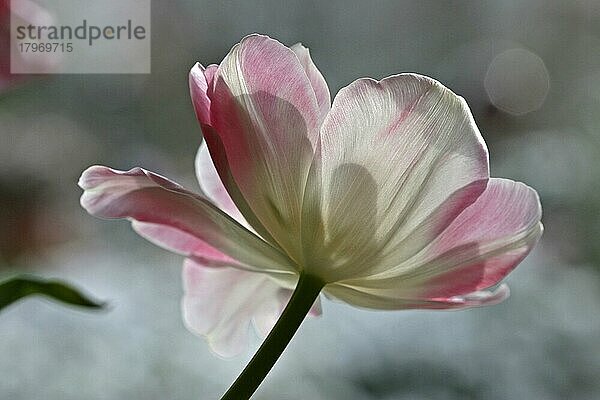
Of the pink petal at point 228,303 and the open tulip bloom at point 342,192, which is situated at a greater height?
the open tulip bloom at point 342,192

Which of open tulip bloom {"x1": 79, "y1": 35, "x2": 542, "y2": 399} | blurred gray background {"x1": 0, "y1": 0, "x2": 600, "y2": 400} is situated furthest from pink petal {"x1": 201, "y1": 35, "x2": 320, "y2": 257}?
blurred gray background {"x1": 0, "y1": 0, "x2": 600, "y2": 400}

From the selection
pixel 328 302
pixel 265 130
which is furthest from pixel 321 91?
pixel 328 302

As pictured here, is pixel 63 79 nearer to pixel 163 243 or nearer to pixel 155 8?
pixel 155 8

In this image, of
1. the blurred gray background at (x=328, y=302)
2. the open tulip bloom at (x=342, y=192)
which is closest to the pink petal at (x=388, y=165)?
the open tulip bloom at (x=342, y=192)

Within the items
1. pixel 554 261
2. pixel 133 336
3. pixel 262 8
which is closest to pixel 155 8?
pixel 262 8

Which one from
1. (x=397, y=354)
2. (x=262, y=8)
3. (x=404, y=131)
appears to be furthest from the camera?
(x=262, y=8)

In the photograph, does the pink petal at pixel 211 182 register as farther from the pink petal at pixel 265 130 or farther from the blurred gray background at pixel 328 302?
the blurred gray background at pixel 328 302

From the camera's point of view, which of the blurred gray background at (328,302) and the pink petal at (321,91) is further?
the blurred gray background at (328,302)

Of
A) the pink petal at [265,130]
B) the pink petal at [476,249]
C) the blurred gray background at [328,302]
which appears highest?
the pink petal at [265,130]
